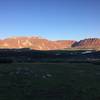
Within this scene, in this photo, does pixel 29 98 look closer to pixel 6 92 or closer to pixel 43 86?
pixel 6 92

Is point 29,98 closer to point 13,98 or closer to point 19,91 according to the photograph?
point 13,98

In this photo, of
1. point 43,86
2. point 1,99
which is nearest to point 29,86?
point 43,86

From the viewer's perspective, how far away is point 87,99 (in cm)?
3722

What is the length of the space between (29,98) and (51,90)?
342 inches

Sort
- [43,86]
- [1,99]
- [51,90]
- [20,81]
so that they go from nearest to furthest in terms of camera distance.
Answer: [1,99] → [51,90] → [43,86] → [20,81]

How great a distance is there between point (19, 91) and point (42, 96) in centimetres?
422

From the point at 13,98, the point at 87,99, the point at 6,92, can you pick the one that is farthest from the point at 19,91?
the point at 87,99

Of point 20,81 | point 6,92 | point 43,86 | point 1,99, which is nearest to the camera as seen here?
point 1,99

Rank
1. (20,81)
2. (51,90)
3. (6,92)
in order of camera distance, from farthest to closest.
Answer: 1. (20,81)
2. (51,90)
3. (6,92)

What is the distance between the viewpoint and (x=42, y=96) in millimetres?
40156

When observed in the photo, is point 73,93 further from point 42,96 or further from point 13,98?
point 13,98

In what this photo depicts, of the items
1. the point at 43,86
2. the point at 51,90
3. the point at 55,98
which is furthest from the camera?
the point at 43,86

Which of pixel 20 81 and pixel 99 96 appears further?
pixel 20 81

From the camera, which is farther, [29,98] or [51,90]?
[51,90]
